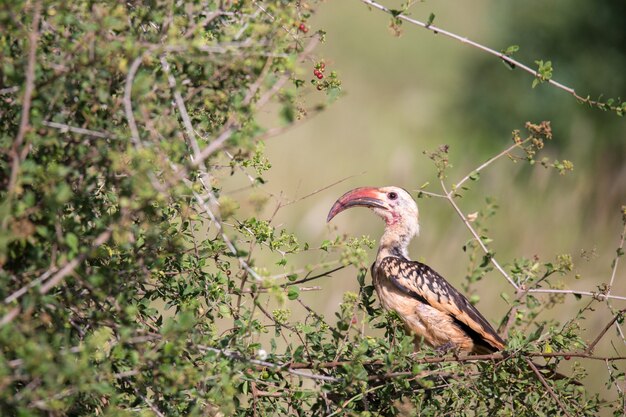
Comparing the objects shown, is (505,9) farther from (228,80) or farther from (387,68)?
(228,80)

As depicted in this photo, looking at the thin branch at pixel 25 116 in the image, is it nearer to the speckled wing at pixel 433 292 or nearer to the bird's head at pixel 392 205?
the speckled wing at pixel 433 292

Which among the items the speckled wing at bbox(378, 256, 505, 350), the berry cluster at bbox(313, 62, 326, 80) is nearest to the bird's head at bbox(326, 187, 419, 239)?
the speckled wing at bbox(378, 256, 505, 350)

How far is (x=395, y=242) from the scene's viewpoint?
4.83 meters

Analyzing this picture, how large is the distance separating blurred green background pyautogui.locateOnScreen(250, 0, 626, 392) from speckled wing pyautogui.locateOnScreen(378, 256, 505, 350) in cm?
112

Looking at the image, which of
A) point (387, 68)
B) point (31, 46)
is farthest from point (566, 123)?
point (31, 46)

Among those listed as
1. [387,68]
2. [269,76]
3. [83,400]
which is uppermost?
[387,68]

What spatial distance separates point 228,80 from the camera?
2430mm

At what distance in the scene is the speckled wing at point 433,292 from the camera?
4175 mm

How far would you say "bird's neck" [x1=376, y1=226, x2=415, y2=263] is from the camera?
480cm

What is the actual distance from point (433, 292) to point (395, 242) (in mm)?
627

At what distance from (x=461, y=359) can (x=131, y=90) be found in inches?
63.3

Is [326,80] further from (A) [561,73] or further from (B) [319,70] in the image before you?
(A) [561,73]

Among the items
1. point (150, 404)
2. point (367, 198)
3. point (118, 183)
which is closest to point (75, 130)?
point (118, 183)

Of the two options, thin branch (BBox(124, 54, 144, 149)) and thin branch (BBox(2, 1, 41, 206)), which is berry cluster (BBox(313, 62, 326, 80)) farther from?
thin branch (BBox(2, 1, 41, 206))
